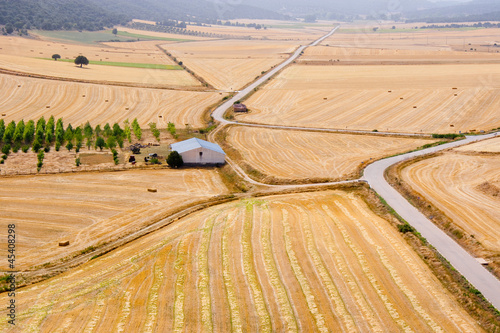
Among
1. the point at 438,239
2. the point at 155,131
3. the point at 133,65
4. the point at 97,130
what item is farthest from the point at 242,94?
the point at 438,239

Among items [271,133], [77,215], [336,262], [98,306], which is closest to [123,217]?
[77,215]

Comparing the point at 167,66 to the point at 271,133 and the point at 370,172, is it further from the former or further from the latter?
the point at 370,172

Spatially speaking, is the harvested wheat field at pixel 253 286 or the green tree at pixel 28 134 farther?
the green tree at pixel 28 134

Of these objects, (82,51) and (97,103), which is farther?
(82,51)

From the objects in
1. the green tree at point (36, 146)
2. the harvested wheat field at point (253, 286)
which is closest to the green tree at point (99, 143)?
the green tree at point (36, 146)

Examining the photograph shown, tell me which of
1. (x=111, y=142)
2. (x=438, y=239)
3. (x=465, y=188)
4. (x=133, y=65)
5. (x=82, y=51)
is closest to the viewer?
(x=438, y=239)

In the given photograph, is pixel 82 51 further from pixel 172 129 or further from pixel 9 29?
pixel 172 129

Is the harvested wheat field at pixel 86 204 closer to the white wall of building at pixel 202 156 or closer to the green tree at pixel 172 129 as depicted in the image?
the white wall of building at pixel 202 156
